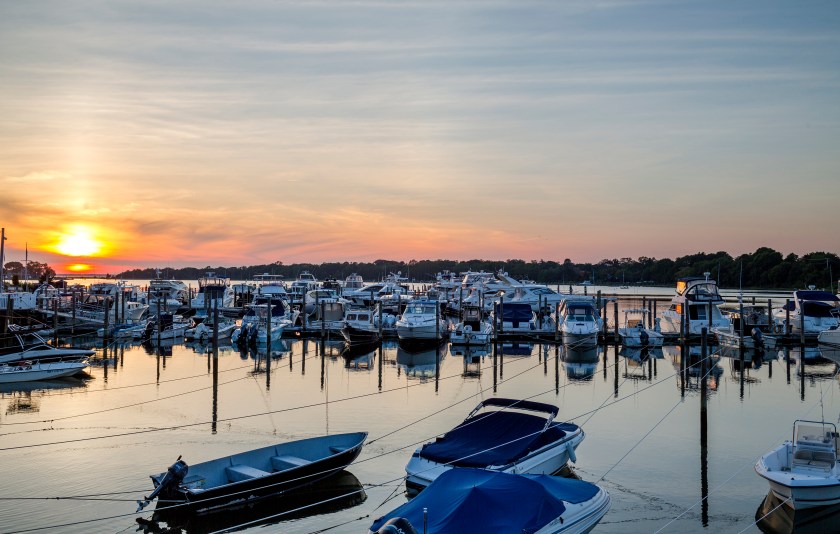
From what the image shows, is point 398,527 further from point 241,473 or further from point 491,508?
point 241,473

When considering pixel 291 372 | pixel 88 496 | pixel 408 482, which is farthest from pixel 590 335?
pixel 88 496

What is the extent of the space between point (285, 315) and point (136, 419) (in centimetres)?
3767

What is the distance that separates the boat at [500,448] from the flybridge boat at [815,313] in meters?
36.8

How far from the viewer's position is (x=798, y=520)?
16.8 metres

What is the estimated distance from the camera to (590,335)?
159ft

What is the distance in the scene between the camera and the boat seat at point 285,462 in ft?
63.6

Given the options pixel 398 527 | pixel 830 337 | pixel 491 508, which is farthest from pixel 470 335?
pixel 398 527

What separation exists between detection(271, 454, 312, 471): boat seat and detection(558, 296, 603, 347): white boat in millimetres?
29934

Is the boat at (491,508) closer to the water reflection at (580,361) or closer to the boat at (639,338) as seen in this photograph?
the water reflection at (580,361)

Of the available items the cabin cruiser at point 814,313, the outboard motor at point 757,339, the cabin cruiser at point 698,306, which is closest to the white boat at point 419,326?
the cabin cruiser at point 698,306

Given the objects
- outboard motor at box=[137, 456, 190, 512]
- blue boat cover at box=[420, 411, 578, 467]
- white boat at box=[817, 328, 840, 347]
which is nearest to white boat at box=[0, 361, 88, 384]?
outboard motor at box=[137, 456, 190, 512]

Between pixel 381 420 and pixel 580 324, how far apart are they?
2490 cm

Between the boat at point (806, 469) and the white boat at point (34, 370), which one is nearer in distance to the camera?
the boat at point (806, 469)

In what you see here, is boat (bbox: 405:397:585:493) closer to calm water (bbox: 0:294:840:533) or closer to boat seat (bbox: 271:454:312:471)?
calm water (bbox: 0:294:840:533)
